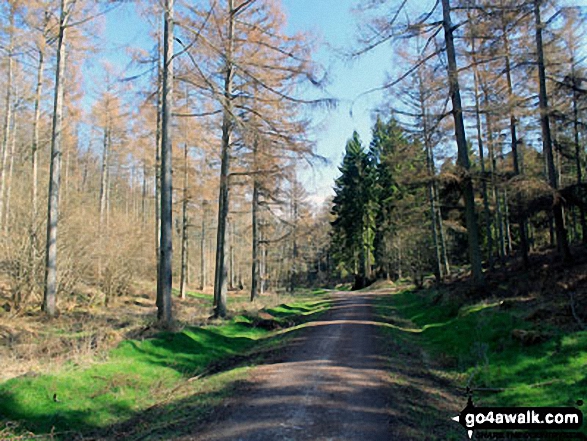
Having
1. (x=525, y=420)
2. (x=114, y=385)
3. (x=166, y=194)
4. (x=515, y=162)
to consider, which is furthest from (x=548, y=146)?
(x=114, y=385)

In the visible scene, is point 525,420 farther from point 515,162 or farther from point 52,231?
point 515,162

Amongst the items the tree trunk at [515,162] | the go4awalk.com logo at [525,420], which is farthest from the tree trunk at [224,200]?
Result: the go4awalk.com logo at [525,420]

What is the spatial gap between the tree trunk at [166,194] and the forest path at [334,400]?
3602 mm

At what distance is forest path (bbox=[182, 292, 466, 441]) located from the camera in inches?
181

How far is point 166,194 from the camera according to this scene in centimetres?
1068

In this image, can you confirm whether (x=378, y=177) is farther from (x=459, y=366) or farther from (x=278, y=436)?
(x=278, y=436)

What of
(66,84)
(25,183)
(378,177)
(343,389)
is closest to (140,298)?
(25,183)

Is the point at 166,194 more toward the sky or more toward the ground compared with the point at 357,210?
more toward the ground

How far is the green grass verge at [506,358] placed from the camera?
5.51m

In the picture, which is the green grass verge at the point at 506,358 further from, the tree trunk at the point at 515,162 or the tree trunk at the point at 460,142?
the tree trunk at the point at 515,162

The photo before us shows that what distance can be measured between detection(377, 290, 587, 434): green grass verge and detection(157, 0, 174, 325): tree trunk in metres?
6.17

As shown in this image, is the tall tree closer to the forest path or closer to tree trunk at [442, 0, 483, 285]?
the forest path

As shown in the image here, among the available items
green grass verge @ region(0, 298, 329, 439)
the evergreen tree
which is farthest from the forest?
the evergreen tree

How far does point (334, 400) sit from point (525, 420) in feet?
7.68
